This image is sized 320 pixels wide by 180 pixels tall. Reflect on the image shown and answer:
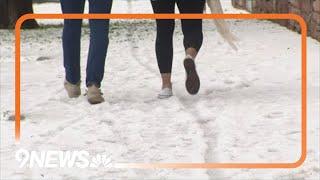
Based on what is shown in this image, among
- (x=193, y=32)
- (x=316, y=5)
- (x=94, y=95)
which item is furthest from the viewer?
(x=316, y=5)

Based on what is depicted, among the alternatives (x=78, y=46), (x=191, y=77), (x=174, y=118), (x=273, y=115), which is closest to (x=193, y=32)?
(x=191, y=77)

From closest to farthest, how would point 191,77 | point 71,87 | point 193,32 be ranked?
point 193,32
point 191,77
point 71,87

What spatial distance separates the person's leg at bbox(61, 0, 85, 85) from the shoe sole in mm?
557

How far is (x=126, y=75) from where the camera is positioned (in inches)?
238

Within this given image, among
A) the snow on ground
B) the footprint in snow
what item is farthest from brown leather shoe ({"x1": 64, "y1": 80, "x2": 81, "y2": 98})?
the footprint in snow

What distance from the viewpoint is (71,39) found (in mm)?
3709

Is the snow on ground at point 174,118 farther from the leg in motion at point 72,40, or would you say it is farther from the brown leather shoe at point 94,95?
the leg in motion at point 72,40

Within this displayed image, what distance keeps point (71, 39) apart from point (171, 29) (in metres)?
0.81

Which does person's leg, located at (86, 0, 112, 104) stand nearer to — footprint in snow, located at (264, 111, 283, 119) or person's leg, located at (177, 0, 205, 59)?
person's leg, located at (177, 0, 205, 59)

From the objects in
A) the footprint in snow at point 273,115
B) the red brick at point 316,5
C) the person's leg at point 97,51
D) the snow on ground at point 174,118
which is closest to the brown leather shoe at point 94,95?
the snow on ground at point 174,118

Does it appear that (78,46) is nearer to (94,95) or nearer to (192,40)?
(192,40)

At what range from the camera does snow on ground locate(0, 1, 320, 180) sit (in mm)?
3514

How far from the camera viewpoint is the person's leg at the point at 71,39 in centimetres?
366

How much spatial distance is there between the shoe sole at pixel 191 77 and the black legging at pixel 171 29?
0.10m
